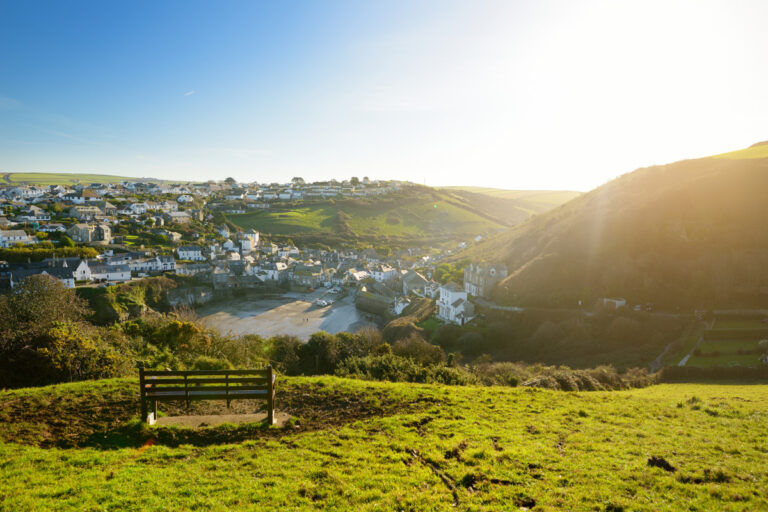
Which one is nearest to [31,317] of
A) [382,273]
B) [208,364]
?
[208,364]

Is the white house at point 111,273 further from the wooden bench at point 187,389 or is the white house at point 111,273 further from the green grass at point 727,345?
the green grass at point 727,345

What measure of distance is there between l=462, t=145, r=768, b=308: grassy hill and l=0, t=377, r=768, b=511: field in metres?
41.7

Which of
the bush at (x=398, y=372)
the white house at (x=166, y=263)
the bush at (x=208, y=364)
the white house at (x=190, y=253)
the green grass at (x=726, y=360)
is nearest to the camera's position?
the bush at (x=208, y=364)

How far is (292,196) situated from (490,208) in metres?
101

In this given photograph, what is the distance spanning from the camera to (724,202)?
54750 millimetres

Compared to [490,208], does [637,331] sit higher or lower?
lower

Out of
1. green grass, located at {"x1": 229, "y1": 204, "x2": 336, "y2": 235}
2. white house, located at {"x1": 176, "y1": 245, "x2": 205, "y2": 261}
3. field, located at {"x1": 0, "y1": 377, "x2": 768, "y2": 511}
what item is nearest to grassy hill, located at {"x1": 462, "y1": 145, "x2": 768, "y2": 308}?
field, located at {"x1": 0, "y1": 377, "x2": 768, "y2": 511}

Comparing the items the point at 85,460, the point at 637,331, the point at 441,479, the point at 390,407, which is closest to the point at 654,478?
the point at 441,479

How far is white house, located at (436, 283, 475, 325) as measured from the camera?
5259 cm

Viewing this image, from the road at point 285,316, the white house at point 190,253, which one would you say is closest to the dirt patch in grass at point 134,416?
the road at point 285,316

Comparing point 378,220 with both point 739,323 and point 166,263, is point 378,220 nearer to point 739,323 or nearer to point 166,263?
point 166,263

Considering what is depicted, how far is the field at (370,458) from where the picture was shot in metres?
6.75

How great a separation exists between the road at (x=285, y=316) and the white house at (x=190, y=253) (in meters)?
21.1

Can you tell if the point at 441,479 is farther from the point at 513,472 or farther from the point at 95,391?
the point at 95,391
